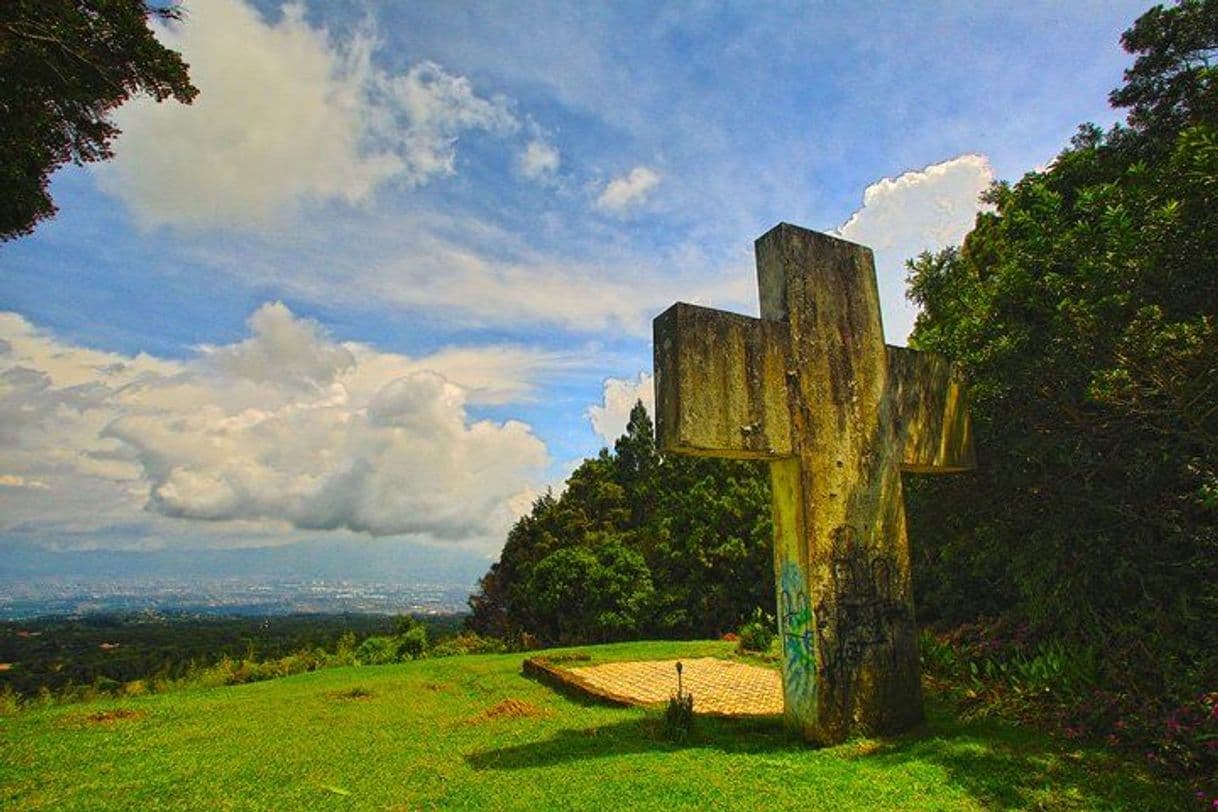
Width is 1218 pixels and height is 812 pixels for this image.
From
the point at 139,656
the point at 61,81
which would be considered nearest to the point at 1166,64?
the point at 61,81

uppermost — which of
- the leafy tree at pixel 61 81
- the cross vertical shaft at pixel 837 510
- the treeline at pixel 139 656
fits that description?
the leafy tree at pixel 61 81

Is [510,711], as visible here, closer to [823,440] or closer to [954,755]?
[954,755]

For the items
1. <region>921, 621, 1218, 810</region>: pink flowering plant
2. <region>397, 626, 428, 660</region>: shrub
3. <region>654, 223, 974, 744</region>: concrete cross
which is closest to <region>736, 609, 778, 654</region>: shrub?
<region>921, 621, 1218, 810</region>: pink flowering plant

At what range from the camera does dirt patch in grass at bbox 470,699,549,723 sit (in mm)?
7718

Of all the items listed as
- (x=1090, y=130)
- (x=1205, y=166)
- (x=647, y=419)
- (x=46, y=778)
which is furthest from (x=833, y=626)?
(x=647, y=419)

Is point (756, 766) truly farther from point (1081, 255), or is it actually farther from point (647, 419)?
point (647, 419)

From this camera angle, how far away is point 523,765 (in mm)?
5648

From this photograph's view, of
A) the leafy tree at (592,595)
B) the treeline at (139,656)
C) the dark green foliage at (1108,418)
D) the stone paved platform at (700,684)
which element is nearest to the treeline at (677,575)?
the leafy tree at (592,595)

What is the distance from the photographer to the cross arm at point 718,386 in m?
5.82

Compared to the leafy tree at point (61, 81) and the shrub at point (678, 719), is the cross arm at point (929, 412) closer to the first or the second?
the shrub at point (678, 719)

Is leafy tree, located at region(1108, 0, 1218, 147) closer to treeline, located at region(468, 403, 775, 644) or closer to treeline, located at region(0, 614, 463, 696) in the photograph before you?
treeline, located at region(468, 403, 775, 644)

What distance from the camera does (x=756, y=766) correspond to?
5.37 meters

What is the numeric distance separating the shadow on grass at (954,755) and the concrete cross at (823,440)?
349 mm

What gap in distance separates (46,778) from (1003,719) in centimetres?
886
